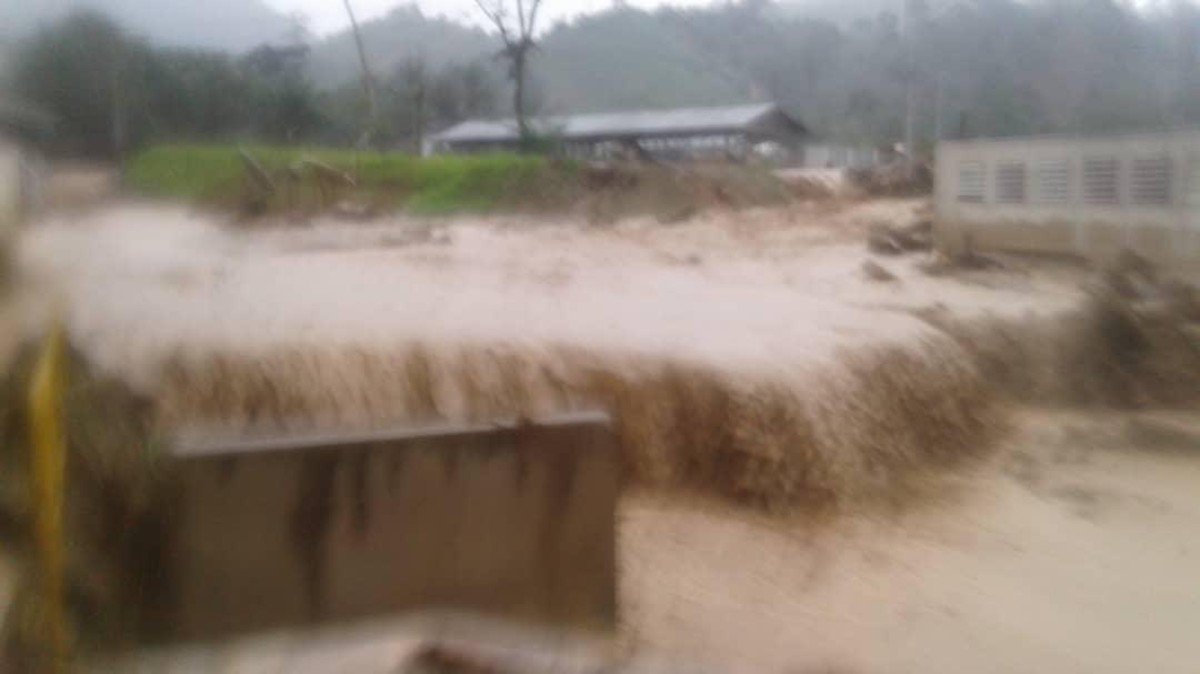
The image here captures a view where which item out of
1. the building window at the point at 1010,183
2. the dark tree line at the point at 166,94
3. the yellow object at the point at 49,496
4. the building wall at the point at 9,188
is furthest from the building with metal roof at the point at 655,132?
the yellow object at the point at 49,496

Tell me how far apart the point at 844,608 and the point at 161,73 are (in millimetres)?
4262

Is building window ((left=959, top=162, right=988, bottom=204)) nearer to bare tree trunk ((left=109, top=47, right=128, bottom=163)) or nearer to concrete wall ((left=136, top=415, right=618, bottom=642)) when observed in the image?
concrete wall ((left=136, top=415, right=618, bottom=642))

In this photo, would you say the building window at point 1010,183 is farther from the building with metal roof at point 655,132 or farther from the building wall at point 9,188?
the building wall at point 9,188

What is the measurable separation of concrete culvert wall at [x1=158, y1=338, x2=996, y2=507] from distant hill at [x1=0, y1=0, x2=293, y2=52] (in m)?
1.90

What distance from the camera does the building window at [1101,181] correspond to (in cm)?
1167

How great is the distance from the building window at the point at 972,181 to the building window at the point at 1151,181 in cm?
204

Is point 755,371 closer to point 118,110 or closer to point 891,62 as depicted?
point 118,110

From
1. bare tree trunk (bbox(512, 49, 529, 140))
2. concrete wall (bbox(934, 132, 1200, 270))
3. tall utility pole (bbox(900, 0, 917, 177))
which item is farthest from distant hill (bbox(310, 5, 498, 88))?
concrete wall (bbox(934, 132, 1200, 270))

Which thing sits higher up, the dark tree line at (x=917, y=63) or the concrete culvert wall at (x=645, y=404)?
the dark tree line at (x=917, y=63)

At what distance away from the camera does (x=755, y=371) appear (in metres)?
8.88

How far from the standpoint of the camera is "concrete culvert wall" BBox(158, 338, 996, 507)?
783 centimetres

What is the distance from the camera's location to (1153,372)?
10656mm

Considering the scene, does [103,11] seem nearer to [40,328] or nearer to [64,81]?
[64,81]

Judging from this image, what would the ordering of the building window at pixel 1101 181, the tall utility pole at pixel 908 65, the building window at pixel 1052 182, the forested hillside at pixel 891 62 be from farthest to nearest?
the building window at pixel 1052 182 < the tall utility pole at pixel 908 65 < the building window at pixel 1101 181 < the forested hillside at pixel 891 62
